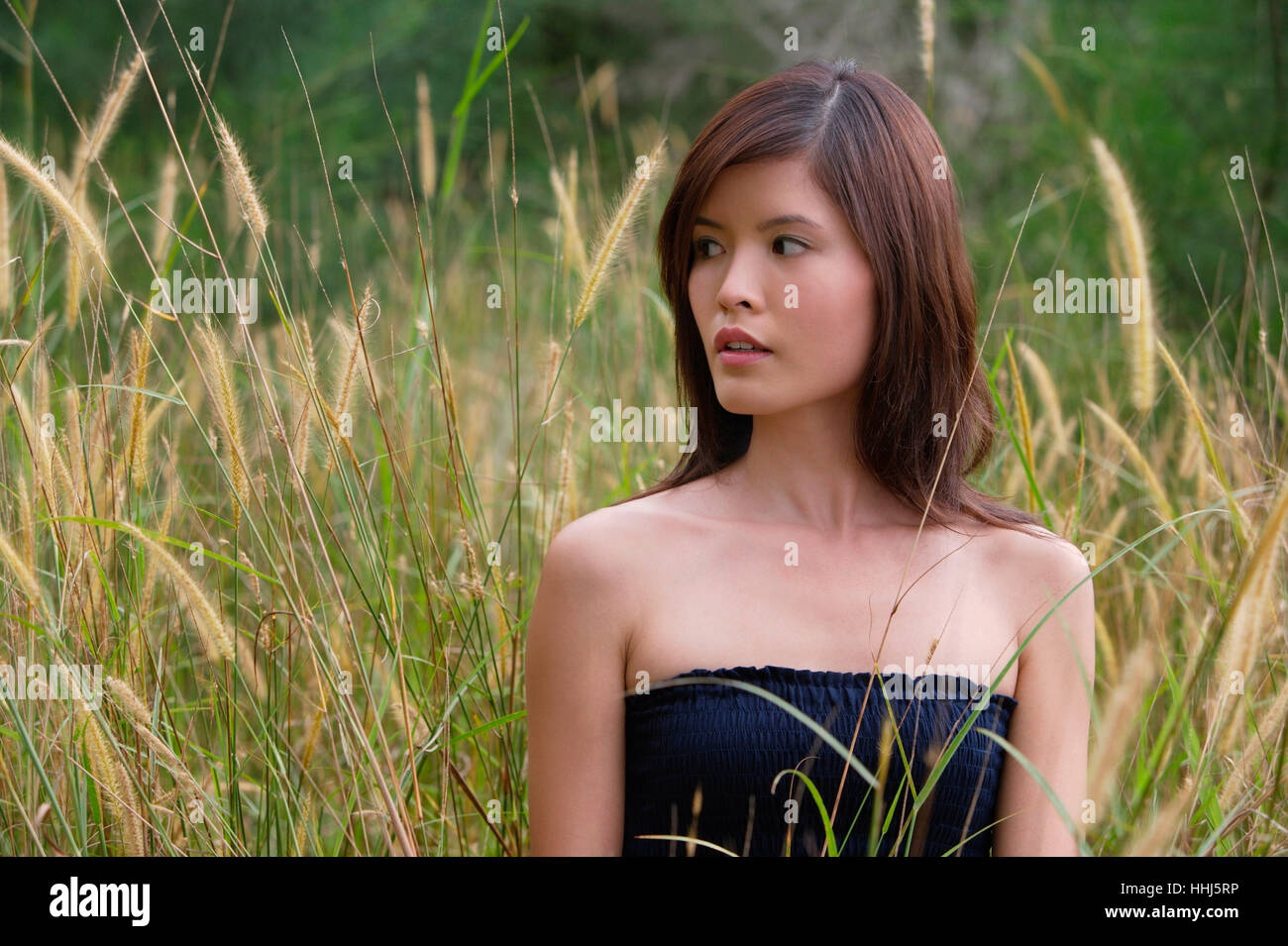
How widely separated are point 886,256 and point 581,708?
71 centimetres

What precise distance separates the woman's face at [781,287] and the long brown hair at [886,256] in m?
0.03

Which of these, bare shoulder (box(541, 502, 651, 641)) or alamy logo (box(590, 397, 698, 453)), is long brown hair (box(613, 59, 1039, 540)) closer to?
bare shoulder (box(541, 502, 651, 641))

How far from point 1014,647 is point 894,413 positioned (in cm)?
35

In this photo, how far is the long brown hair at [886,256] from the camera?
4.90 feet

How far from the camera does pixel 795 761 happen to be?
1.45 m

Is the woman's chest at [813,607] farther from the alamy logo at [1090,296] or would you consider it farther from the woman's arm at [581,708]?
the alamy logo at [1090,296]

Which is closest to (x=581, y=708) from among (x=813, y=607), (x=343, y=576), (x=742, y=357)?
(x=813, y=607)

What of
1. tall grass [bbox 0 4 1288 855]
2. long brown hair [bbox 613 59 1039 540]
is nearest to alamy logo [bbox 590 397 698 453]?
tall grass [bbox 0 4 1288 855]

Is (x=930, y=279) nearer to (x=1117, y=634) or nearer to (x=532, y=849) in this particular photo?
(x=532, y=849)

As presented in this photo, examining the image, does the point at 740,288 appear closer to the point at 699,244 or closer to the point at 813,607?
the point at 699,244

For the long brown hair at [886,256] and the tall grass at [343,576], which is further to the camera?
the long brown hair at [886,256]
